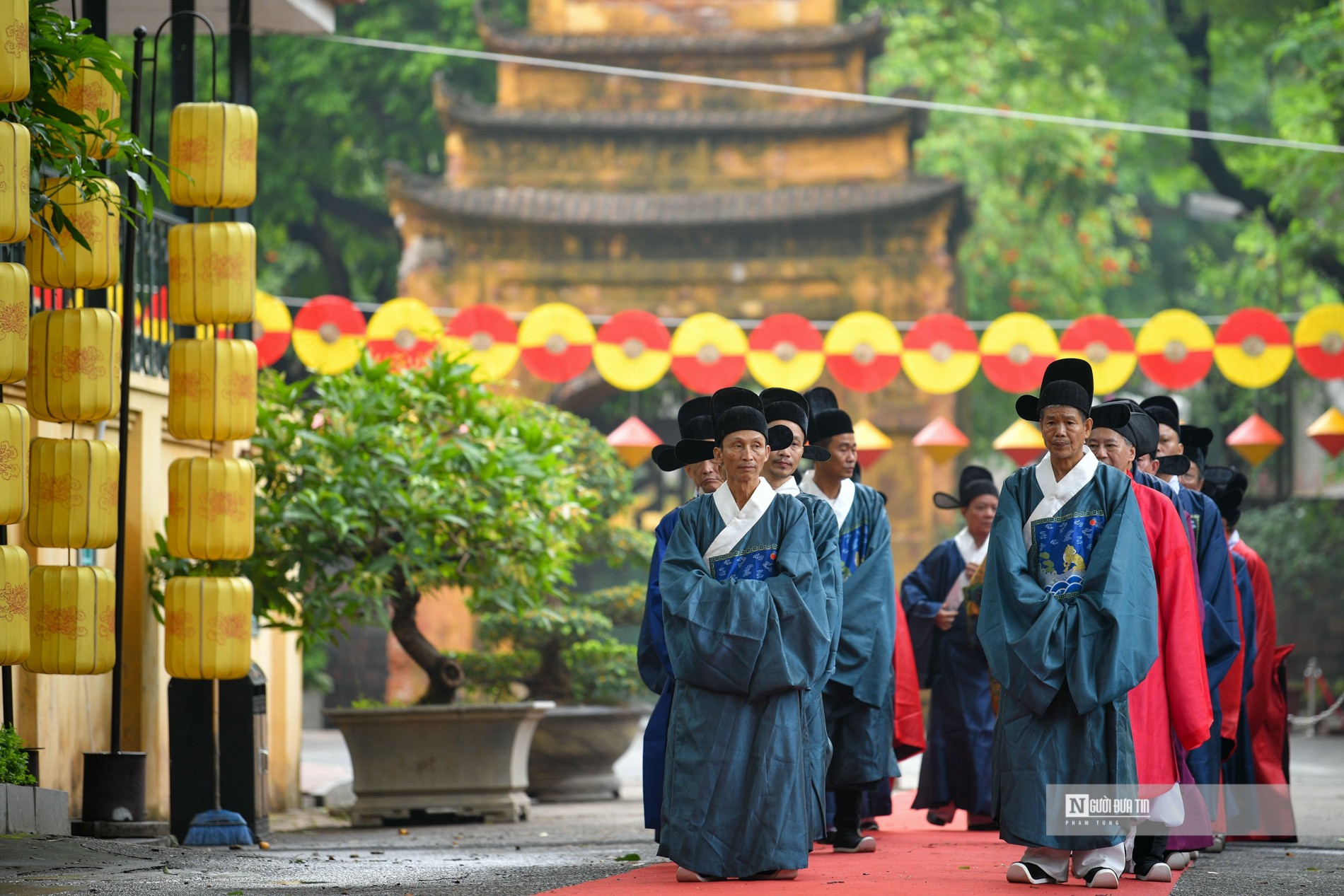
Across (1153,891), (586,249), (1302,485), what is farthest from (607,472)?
(1302,485)

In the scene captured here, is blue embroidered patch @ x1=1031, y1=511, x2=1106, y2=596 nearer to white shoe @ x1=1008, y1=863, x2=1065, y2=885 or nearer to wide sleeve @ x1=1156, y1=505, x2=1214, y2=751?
wide sleeve @ x1=1156, y1=505, x2=1214, y2=751

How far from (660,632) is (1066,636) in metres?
1.75

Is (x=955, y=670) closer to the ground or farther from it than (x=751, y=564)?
closer to the ground

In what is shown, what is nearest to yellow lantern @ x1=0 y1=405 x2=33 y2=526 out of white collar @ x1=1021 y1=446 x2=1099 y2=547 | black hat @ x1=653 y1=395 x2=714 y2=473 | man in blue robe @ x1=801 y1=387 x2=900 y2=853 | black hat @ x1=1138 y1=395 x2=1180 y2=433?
black hat @ x1=653 y1=395 x2=714 y2=473

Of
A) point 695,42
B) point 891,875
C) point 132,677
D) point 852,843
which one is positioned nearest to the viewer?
point 891,875

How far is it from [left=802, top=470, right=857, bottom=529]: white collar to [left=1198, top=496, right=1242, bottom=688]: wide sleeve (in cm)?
143

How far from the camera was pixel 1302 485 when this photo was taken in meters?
20.6

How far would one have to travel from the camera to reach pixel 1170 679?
5840mm

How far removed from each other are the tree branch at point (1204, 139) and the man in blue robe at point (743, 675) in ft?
38.1

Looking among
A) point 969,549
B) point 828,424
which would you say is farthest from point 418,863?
point 969,549

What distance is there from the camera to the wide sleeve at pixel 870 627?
7.07 metres

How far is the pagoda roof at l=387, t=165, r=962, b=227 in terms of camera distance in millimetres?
18188

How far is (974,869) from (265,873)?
252cm

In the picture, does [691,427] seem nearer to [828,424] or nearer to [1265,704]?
[828,424]
